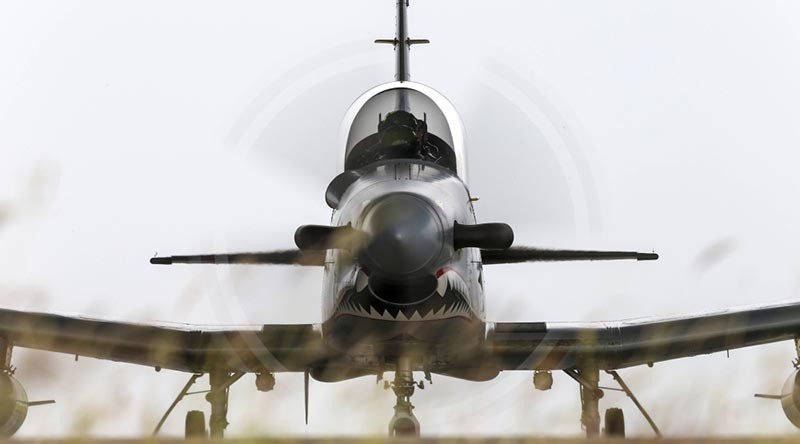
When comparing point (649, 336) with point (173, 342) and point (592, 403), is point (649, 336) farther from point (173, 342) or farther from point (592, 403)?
point (173, 342)

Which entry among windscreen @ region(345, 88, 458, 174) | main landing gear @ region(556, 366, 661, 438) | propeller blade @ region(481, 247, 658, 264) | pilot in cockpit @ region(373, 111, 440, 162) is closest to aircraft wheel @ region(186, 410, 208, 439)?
windscreen @ region(345, 88, 458, 174)

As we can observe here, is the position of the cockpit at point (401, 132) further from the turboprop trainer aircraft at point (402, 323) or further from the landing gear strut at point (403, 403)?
the landing gear strut at point (403, 403)

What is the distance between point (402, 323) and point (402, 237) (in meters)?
1.14

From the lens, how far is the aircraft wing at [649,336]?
931 centimetres

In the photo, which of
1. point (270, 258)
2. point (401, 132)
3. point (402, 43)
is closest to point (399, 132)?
point (401, 132)

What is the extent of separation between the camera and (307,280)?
24.3 ft

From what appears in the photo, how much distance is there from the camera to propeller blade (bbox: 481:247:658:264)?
8.80 metres

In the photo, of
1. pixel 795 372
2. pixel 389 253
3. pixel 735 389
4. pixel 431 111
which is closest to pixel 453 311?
pixel 389 253

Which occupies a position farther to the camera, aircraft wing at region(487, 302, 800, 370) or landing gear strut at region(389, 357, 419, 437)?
aircraft wing at region(487, 302, 800, 370)

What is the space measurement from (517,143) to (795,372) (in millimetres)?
4331

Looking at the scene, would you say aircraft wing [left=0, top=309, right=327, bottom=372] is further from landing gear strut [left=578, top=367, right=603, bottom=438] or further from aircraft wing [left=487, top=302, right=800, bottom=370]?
landing gear strut [left=578, top=367, right=603, bottom=438]

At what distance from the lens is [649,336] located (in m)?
9.75

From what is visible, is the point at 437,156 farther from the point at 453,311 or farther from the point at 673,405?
the point at 673,405

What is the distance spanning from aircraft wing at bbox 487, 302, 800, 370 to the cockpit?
2166mm
